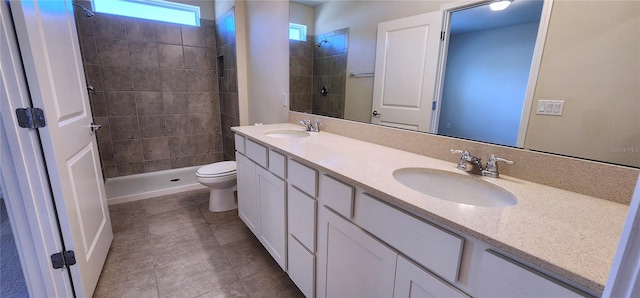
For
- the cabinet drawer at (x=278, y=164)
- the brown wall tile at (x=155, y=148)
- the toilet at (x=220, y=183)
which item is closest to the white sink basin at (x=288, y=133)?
the cabinet drawer at (x=278, y=164)

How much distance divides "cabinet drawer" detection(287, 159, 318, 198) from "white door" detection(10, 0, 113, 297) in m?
1.07

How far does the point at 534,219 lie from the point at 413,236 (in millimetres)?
312

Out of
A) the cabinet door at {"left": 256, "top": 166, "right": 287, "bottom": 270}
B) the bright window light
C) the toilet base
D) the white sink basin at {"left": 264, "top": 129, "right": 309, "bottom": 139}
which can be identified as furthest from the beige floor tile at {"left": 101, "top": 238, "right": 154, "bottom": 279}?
the bright window light

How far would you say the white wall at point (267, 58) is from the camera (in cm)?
227

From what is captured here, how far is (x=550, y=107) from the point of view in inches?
36.3

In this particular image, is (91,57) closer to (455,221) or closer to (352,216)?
(352,216)

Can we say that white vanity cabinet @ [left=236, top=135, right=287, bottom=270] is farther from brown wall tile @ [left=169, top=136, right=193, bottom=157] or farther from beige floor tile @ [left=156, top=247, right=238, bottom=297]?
brown wall tile @ [left=169, top=136, right=193, bottom=157]

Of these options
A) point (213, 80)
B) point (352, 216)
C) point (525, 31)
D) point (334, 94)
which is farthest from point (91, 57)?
point (525, 31)

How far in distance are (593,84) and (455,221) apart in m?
0.67

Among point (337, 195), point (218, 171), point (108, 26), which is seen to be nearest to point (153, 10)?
point (108, 26)

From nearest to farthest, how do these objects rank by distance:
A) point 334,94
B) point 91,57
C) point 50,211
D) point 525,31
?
point 525,31 → point 50,211 → point 334,94 → point 91,57

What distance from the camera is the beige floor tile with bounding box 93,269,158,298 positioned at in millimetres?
1495

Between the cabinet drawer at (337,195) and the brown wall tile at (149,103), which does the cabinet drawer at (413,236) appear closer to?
the cabinet drawer at (337,195)

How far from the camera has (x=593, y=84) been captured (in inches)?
32.6
